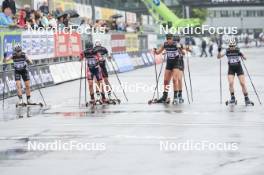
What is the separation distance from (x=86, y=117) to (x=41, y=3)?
53.4ft

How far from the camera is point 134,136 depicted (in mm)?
12539

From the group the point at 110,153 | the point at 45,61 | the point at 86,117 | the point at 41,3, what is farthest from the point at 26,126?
the point at 41,3

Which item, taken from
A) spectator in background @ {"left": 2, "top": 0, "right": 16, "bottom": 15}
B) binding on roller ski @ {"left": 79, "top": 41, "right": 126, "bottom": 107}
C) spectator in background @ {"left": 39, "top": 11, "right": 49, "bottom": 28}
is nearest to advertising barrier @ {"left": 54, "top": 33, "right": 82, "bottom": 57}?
spectator in background @ {"left": 39, "top": 11, "right": 49, "bottom": 28}

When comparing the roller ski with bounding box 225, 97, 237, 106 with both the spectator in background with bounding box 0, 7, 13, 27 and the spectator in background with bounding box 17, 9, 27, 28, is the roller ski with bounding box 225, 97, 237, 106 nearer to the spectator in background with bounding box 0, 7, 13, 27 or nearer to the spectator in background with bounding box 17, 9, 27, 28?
the spectator in background with bounding box 0, 7, 13, 27

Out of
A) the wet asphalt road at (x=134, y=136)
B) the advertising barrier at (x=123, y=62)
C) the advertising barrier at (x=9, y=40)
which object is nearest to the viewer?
the wet asphalt road at (x=134, y=136)

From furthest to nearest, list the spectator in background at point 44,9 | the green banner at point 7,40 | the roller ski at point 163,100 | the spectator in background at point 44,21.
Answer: the spectator in background at point 44,9 < the spectator in background at point 44,21 < the green banner at point 7,40 < the roller ski at point 163,100

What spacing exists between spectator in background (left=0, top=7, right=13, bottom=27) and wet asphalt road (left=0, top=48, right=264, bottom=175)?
3.48 m

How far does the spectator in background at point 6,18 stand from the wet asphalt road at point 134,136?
3484 millimetres

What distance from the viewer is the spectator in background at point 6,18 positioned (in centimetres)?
2323

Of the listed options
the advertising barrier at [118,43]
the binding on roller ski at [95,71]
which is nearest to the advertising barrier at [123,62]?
the advertising barrier at [118,43]

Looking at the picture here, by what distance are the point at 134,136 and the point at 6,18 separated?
12.8 m

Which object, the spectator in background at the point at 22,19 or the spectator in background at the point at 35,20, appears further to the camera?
the spectator in background at the point at 35,20

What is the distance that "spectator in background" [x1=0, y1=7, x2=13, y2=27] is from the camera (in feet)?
76.2

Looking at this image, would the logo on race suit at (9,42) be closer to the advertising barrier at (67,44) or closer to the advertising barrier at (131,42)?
the advertising barrier at (67,44)
